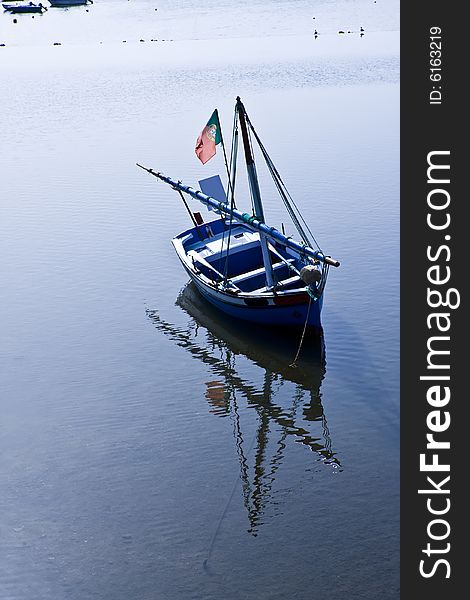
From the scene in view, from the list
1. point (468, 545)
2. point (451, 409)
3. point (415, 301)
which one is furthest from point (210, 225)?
point (468, 545)

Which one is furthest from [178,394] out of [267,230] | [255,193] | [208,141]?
[208,141]

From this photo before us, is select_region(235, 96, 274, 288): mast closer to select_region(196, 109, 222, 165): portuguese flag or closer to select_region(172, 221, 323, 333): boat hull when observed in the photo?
select_region(172, 221, 323, 333): boat hull

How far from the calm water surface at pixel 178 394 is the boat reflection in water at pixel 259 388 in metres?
0.09

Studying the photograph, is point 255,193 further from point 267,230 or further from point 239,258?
point 239,258

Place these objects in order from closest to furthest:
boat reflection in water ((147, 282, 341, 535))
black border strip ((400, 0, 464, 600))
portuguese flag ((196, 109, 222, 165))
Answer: black border strip ((400, 0, 464, 600))
boat reflection in water ((147, 282, 341, 535))
portuguese flag ((196, 109, 222, 165))

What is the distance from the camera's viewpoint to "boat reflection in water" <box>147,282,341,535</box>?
29344 mm

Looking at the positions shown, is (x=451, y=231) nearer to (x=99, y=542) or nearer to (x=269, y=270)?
(x=269, y=270)

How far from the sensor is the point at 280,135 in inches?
2931

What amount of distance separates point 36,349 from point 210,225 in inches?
517

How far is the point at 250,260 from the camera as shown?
1734 inches

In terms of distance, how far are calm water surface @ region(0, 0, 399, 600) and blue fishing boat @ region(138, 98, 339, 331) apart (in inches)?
57.6

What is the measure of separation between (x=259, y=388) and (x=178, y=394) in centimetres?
320

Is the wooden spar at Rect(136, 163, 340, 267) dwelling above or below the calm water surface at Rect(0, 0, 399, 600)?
above

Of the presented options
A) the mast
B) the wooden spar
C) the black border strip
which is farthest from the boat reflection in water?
the black border strip
